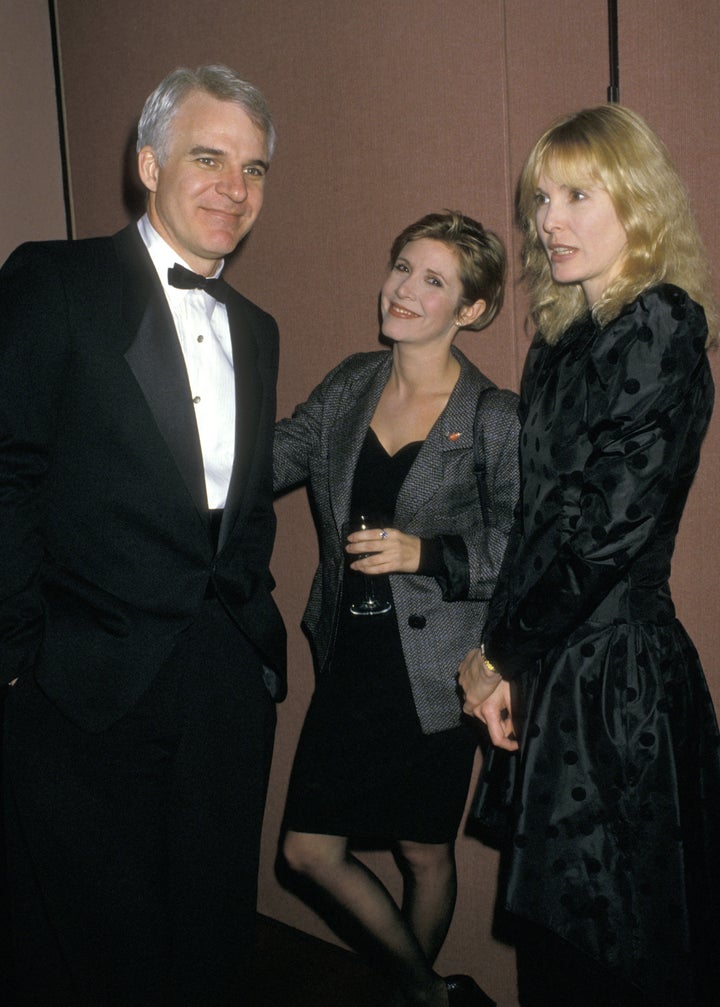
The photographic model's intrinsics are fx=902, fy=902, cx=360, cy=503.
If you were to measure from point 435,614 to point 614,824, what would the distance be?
0.64 meters

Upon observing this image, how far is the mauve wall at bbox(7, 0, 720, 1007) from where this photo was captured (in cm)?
199

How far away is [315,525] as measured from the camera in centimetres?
271

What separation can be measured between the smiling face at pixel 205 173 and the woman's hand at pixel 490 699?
102 centimetres

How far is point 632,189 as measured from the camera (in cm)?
167

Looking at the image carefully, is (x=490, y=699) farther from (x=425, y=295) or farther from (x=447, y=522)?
(x=425, y=295)

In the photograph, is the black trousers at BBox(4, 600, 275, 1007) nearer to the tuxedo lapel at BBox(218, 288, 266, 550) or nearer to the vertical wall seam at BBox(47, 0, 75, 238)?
the tuxedo lapel at BBox(218, 288, 266, 550)

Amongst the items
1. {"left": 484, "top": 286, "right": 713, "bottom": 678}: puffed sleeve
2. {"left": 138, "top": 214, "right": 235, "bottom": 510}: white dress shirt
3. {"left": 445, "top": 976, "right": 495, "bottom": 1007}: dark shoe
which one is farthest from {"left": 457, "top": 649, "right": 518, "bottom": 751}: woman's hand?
{"left": 445, "top": 976, "right": 495, "bottom": 1007}: dark shoe

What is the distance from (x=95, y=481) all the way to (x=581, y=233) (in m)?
1.03

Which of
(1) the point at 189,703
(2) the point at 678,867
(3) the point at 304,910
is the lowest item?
(3) the point at 304,910

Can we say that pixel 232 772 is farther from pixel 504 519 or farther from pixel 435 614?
pixel 504 519

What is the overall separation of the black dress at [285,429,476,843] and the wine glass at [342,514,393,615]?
0.04m

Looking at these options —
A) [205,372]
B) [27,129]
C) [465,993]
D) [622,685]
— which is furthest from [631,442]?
[27,129]

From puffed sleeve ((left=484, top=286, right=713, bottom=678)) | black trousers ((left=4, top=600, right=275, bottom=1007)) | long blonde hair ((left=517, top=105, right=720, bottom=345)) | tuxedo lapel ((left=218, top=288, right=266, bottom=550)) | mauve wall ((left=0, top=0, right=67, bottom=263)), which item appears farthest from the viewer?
mauve wall ((left=0, top=0, right=67, bottom=263))

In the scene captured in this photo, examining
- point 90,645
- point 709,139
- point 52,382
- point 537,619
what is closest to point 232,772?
Answer: point 90,645
